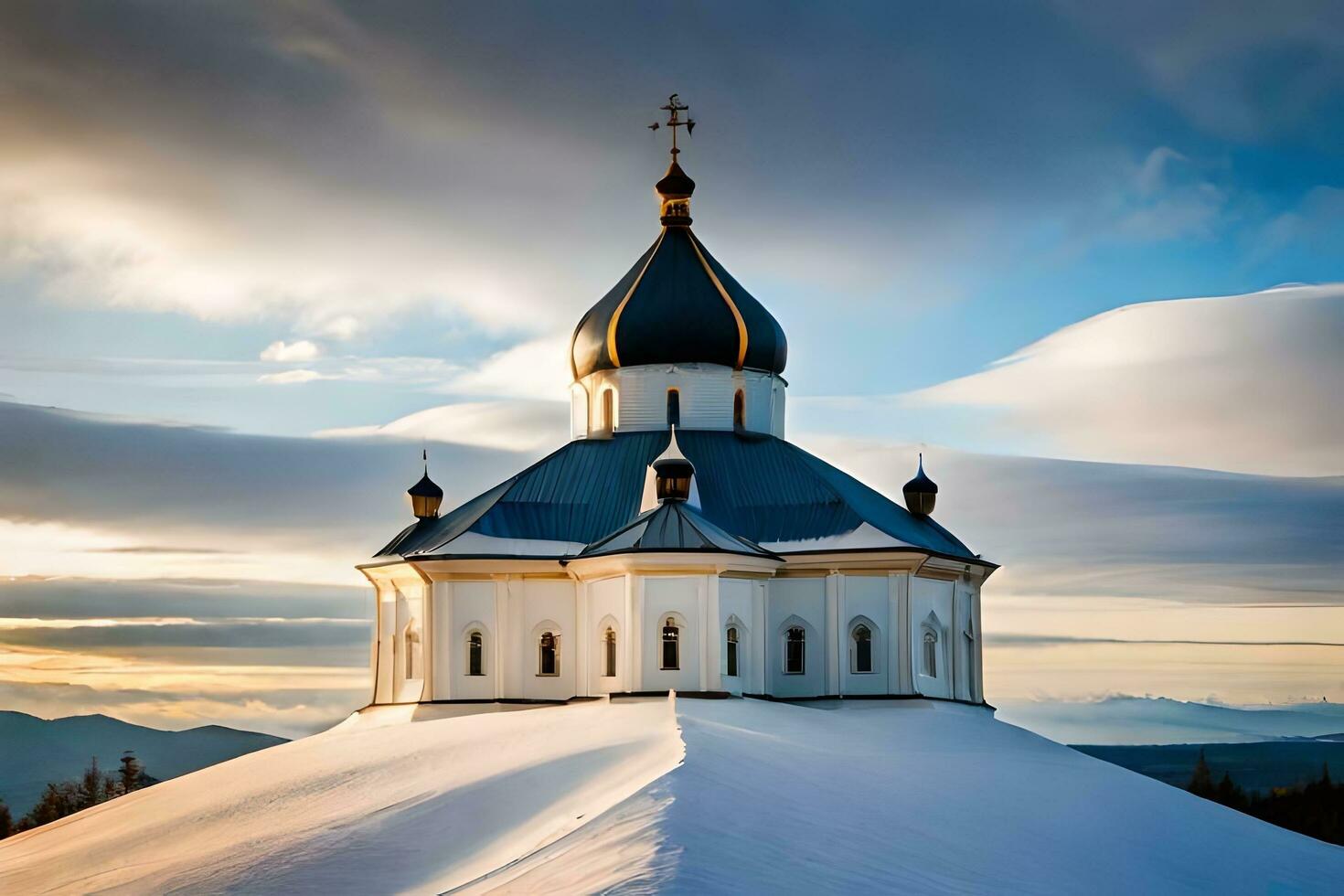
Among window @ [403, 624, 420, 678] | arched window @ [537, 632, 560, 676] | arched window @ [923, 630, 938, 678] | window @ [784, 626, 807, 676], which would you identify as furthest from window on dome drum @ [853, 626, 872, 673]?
window @ [403, 624, 420, 678]

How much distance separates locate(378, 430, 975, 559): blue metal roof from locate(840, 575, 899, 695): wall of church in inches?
51.7

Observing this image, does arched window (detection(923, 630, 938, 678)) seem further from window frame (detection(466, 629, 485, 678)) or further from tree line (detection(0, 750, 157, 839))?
tree line (detection(0, 750, 157, 839))

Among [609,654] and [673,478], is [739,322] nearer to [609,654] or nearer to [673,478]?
[673,478]

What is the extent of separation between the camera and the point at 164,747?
89938 mm

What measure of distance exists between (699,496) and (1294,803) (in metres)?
37.8

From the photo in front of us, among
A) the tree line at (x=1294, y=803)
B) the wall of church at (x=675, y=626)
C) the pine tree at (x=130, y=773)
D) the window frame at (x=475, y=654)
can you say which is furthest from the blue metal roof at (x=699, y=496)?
the pine tree at (x=130, y=773)

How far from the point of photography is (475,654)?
45500 millimetres

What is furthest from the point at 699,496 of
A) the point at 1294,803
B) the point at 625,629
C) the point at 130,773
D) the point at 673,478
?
the point at 1294,803

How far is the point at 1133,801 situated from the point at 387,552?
21489 millimetres

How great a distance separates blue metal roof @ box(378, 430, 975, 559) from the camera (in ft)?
152

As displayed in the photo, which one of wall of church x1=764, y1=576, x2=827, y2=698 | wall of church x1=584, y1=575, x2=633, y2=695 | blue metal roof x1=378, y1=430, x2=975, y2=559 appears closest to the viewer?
wall of church x1=584, y1=575, x2=633, y2=695

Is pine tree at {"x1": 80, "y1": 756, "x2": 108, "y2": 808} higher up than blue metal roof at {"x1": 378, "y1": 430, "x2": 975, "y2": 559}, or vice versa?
blue metal roof at {"x1": 378, "y1": 430, "x2": 975, "y2": 559}

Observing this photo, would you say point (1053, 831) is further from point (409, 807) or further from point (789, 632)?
point (789, 632)

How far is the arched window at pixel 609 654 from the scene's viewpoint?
43.1 m
